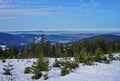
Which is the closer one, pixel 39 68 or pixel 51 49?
pixel 39 68

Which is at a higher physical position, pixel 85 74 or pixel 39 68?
pixel 39 68

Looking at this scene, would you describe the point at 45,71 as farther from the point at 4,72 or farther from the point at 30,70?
the point at 4,72

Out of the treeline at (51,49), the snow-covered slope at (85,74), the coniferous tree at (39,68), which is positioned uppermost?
the coniferous tree at (39,68)

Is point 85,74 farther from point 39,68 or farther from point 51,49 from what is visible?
point 51,49

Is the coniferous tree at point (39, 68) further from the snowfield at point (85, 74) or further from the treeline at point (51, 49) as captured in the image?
the treeline at point (51, 49)

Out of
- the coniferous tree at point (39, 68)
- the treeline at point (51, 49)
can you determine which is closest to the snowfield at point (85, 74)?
the coniferous tree at point (39, 68)

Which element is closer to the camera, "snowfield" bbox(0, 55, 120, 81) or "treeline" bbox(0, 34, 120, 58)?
"snowfield" bbox(0, 55, 120, 81)

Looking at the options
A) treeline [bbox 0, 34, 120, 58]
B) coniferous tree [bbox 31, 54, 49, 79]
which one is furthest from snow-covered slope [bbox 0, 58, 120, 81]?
treeline [bbox 0, 34, 120, 58]

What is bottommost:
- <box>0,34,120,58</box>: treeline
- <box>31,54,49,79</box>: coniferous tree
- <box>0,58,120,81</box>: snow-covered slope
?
<box>0,34,120,58</box>: treeline

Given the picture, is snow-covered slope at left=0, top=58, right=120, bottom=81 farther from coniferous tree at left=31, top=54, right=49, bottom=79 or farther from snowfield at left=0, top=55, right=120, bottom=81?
coniferous tree at left=31, top=54, right=49, bottom=79

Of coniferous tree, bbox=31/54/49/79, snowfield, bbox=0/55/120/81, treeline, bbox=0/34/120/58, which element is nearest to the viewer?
snowfield, bbox=0/55/120/81

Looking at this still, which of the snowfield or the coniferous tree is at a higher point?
the coniferous tree

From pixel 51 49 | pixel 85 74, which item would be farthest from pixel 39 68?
pixel 51 49

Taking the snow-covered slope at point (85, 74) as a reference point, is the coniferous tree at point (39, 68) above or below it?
above
